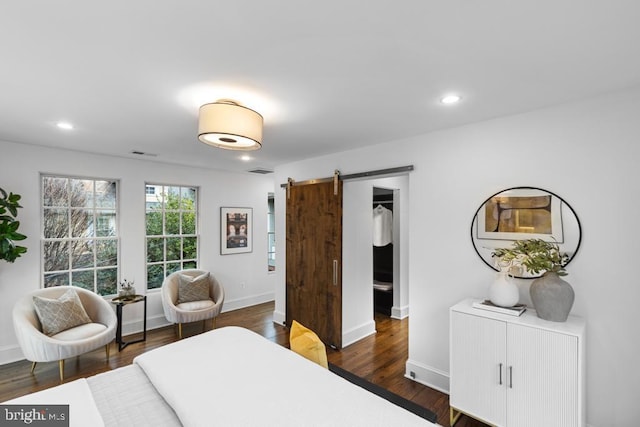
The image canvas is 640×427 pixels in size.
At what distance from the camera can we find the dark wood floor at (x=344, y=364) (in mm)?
2672

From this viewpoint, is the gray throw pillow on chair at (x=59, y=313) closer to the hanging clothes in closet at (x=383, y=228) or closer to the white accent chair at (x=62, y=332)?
the white accent chair at (x=62, y=332)

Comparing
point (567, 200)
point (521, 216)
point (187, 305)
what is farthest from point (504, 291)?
point (187, 305)

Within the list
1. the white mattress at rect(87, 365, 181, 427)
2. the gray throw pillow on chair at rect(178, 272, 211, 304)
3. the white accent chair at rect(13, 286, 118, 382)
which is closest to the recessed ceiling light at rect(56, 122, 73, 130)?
the white accent chair at rect(13, 286, 118, 382)

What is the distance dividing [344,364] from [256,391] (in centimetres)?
190

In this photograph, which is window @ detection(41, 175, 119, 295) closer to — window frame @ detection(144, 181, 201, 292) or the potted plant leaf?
window frame @ detection(144, 181, 201, 292)

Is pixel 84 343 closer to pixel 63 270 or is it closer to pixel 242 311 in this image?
pixel 63 270

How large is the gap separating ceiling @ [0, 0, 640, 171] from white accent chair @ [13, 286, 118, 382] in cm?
187

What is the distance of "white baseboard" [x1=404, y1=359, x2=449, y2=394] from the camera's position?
8.99 ft

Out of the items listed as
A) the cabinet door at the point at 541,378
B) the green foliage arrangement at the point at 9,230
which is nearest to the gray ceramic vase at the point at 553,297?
the cabinet door at the point at 541,378

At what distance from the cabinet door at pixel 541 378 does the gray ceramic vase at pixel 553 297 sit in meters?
0.17

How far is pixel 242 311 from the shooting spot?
16.9 ft

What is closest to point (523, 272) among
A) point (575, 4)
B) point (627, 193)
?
point (627, 193)

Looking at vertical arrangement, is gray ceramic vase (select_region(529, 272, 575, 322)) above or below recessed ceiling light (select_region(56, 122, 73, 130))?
below

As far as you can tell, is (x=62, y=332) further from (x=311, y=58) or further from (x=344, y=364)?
(x=311, y=58)
